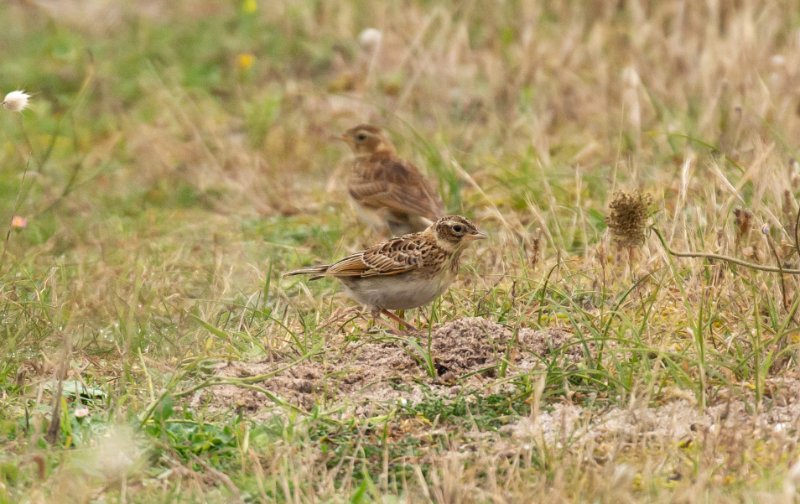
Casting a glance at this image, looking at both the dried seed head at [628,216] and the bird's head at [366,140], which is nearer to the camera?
the dried seed head at [628,216]

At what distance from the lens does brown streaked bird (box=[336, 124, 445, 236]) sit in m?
8.02

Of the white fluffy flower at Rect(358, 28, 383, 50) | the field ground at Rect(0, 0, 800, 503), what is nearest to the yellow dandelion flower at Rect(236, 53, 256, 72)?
the field ground at Rect(0, 0, 800, 503)

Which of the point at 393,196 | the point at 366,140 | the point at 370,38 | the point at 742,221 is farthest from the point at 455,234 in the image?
the point at 370,38

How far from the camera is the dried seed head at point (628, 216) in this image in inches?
221

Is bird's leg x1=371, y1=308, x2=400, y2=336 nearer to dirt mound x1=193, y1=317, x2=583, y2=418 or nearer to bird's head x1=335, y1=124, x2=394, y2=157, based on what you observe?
dirt mound x1=193, y1=317, x2=583, y2=418

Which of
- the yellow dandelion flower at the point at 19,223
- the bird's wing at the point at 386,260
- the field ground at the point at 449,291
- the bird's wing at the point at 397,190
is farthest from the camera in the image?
the bird's wing at the point at 397,190

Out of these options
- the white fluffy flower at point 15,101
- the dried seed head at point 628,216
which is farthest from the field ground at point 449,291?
the white fluffy flower at point 15,101

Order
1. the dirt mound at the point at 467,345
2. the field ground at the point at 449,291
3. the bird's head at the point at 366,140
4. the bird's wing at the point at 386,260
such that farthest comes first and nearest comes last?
the bird's head at the point at 366,140 → the bird's wing at the point at 386,260 → the dirt mound at the point at 467,345 → the field ground at the point at 449,291

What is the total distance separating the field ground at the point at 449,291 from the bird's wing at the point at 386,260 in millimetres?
231

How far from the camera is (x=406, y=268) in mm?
6055

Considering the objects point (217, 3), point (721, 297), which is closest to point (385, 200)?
point (721, 297)

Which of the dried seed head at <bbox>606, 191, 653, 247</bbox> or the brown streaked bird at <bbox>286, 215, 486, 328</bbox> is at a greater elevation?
the dried seed head at <bbox>606, 191, 653, 247</bbox>

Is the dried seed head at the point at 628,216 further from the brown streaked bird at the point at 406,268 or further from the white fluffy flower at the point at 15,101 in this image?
the white fluffy flower at the point at 15,101

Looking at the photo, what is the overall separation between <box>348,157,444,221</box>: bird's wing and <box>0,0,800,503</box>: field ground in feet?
0.64
